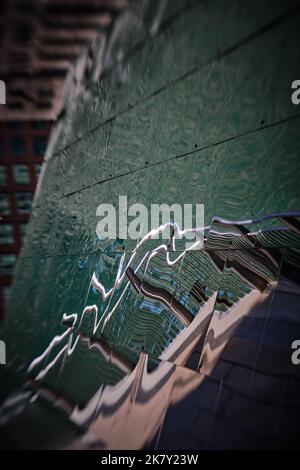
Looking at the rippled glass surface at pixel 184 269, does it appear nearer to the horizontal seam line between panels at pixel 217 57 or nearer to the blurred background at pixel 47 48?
the horizontal seam line between panels at pixel 217 57

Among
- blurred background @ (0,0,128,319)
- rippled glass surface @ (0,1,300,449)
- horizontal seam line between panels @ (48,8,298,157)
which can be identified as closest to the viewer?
rippled glass surface @ (0,1,300,449)

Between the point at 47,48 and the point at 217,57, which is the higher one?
the point at 47,48

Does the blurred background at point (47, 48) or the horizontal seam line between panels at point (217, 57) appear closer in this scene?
the horizontal seam line between panels at point (217, 57)

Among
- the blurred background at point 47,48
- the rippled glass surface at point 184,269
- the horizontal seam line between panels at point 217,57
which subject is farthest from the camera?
the blurred background at point 47,48

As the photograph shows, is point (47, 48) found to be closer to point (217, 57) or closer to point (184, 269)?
point (217, 57)

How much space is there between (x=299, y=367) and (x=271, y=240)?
2.79ft

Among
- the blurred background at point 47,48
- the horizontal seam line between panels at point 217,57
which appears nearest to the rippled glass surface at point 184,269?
the horizontal seam line between panels at point 217,57

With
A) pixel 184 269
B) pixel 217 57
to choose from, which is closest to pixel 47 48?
pixel 217 57

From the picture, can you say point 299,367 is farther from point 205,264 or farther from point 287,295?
point 205,264

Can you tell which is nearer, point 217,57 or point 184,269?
point 184,269

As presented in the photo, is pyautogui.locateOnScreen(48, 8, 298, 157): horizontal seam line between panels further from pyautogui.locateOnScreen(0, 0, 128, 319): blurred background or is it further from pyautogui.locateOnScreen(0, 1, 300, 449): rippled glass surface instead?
Answer: pyautogui.locateOnScreen(0, 0, 128, 319): blurred background

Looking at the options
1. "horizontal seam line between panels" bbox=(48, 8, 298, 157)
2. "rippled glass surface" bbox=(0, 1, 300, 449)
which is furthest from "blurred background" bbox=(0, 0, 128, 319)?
"horizontal seam line between panels" bbox=(48, 8, 298, 157)

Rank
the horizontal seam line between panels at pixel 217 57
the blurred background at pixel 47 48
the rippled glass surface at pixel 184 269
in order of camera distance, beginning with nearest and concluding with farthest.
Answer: the rippled glass surface at pixel 184 269 < the horizontal seam line between panels at pixel 217 57 < the blurred background at pixel 47 48

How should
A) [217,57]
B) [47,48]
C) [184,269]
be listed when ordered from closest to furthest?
1. [184,269]
2. [217,57]
3. [47,48]
